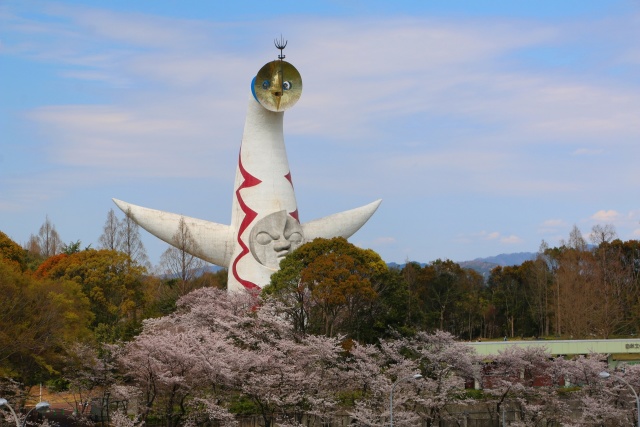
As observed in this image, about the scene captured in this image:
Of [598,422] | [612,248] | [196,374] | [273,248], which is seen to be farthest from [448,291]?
[196,374]

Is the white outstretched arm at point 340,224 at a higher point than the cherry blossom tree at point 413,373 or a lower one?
higher

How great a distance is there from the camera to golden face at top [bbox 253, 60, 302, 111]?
138 ft

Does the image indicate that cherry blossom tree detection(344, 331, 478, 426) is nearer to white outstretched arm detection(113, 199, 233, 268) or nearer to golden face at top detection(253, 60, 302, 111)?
white outstretched arm detection(113, 199, 233, 268)

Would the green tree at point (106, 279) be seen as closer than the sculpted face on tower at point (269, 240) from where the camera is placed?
No

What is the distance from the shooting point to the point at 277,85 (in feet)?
139

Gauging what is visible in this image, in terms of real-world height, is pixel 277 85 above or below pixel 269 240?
above

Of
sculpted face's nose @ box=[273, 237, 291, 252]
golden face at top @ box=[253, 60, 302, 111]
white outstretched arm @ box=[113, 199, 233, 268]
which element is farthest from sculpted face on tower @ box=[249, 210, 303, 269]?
golden face at top @ box=[253, 60, 302, 111]

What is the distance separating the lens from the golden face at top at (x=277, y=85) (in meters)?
42.2

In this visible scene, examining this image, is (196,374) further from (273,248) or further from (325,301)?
(273,248)

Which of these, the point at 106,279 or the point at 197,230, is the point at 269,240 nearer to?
the point at 197,230

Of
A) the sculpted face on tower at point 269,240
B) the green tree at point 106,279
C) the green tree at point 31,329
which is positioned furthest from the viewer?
the green tree at point 106,279

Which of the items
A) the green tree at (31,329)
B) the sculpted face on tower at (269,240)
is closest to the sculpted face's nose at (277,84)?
the sculpted face on tower at (269,240)

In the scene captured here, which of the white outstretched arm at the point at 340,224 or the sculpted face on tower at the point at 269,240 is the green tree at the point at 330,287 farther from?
the white outstretched arm at the point at 340,224

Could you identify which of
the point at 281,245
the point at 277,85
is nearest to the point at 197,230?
the point at 281,245
